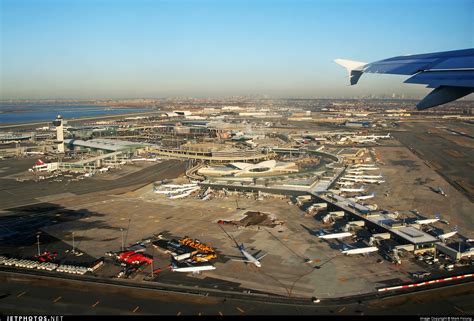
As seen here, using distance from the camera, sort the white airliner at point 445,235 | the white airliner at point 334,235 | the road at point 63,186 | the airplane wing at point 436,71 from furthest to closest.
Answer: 1. the road at point 63,186
2. the white airliner at point 334,235
3. the white airliner at point 445,235
4. the airplane wing at point 436,71

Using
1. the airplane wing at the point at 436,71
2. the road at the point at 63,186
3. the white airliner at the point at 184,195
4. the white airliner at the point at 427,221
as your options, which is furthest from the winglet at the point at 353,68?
the road at the point at 63,186

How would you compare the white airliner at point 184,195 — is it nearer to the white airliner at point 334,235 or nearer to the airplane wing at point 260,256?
the airplane wing at point 260,256

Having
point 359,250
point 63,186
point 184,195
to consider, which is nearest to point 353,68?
point 359,250

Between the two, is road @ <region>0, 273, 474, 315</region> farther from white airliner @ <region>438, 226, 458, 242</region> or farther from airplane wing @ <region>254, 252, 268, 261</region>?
white airliner @ <region>438, 226, 458, 242</region>

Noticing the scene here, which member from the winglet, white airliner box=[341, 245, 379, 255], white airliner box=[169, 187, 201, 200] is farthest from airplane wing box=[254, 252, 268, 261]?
white airliner box=[169, 187, 201, 200]

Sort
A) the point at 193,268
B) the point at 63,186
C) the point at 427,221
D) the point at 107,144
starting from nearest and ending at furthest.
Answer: the point at 193,268, the point at 427,221, the point at 63,186, the point at 107,144

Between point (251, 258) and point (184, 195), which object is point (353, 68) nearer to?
point (251, 258)

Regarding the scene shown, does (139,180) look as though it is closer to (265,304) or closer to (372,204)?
(372,204)

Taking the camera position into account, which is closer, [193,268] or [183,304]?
[183,304]
